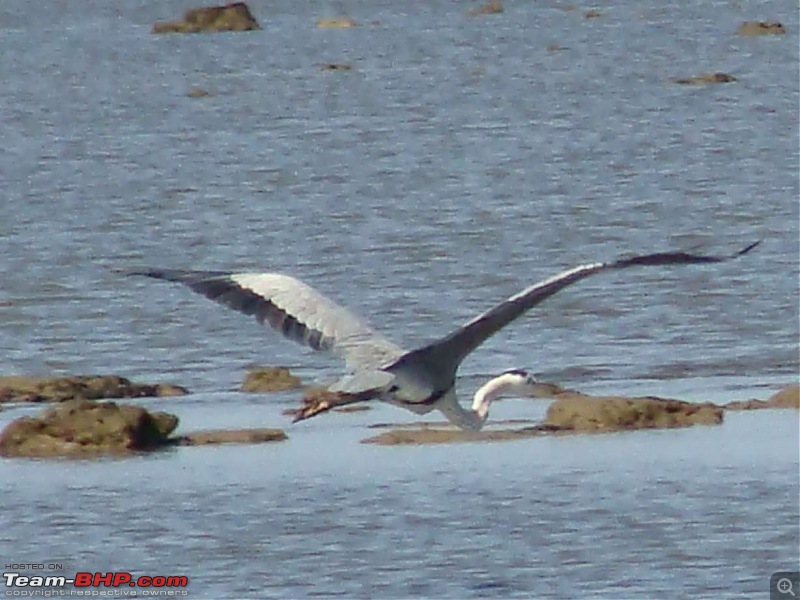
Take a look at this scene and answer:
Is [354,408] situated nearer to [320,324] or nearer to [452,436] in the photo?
[452,436]

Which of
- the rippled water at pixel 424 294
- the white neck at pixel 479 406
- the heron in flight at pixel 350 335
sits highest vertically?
the heron in flight at pixel 350 335

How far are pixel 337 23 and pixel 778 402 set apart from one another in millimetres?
40699

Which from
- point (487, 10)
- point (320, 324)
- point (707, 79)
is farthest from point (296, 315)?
point (487, 10)

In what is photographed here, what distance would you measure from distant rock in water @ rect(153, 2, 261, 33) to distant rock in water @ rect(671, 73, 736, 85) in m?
17.0

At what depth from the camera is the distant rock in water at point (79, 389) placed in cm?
1428

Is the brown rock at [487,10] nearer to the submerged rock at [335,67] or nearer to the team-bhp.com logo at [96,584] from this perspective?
the submerged rock at [335,67]

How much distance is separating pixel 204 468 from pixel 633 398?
6.40 ft

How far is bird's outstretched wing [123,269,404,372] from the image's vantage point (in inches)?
408

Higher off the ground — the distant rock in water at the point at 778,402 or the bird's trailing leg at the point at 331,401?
the bird's trailing leg at the point at 331,401

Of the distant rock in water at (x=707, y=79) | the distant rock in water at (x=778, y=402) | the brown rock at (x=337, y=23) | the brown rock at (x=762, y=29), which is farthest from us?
the brown rock at (x=337, y=23)

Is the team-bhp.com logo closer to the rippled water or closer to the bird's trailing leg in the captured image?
the rippled water

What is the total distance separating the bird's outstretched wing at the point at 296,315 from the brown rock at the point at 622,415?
230 centimetres

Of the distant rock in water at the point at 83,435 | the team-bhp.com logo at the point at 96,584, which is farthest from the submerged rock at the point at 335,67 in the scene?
the team-bhp.com logo at the point at 96,584

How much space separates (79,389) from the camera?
47.0 ft
